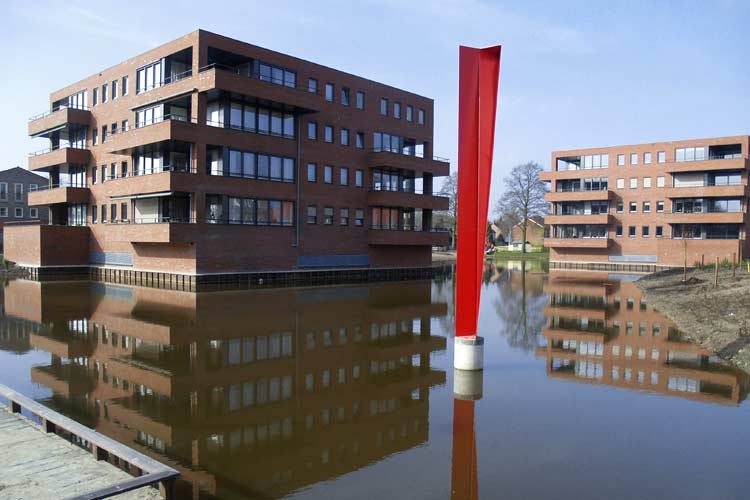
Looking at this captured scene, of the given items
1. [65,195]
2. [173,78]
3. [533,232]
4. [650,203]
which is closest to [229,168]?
[173,78]

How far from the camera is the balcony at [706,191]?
6039 centimetres

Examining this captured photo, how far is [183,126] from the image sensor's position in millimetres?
34531

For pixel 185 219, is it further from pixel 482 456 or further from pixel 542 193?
pixel 542 193

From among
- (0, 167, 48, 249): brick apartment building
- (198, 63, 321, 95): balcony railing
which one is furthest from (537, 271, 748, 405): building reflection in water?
(0, 167, 48, 249): brick apartment building

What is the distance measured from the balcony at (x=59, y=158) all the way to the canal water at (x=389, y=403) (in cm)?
2814

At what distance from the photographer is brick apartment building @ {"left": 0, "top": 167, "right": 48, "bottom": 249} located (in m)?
78.8

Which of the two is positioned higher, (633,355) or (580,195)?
(580,195)

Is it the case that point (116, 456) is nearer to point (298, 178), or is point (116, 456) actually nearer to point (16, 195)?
point (298, 178)

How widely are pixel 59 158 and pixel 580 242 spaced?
56587 mm

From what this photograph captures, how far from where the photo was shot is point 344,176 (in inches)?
1788

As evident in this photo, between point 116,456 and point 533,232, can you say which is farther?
point 533,232

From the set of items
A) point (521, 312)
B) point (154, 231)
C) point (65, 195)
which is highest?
point (65, 195)

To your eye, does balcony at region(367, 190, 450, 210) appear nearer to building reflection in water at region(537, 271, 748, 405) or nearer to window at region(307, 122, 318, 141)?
window at region(307, 122, 318, 141)

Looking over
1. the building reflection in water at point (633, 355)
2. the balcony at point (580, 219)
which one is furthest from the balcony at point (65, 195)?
the balcony at point (580, 219)
